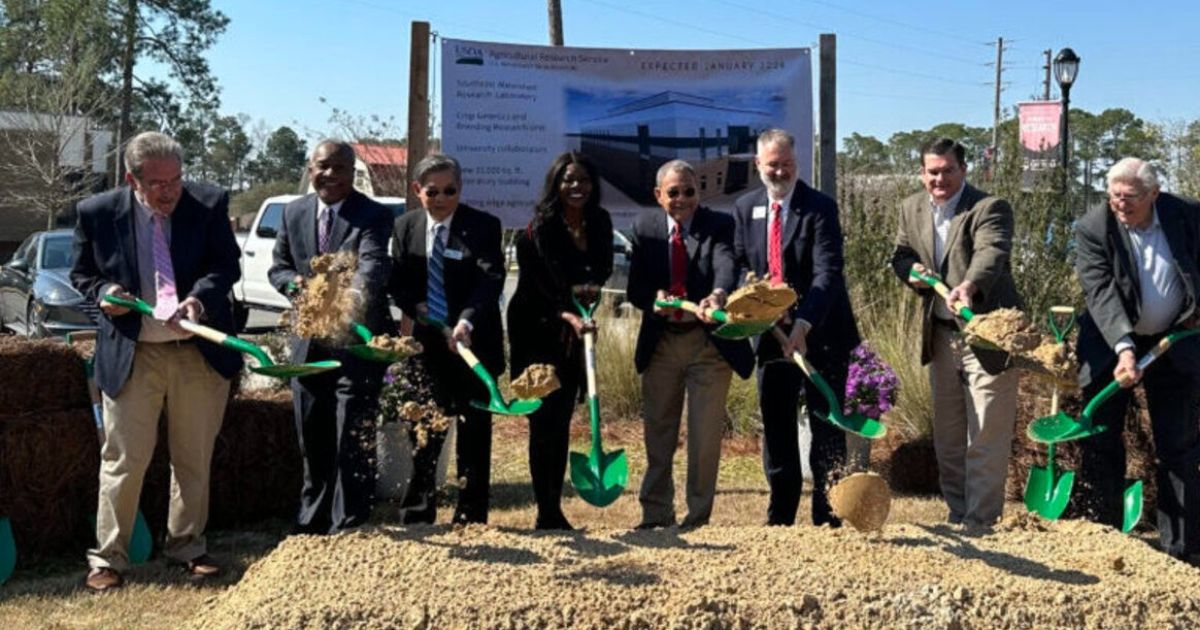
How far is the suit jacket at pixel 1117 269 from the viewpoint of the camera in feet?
16.0

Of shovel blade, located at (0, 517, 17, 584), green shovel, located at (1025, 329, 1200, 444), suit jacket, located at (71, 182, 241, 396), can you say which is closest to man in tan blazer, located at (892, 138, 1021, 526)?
green shovel, located at (1025, 329, 1200, 444)

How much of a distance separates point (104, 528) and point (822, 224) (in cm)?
315

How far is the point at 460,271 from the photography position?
491cm

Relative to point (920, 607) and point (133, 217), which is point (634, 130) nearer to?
point (133, 217)

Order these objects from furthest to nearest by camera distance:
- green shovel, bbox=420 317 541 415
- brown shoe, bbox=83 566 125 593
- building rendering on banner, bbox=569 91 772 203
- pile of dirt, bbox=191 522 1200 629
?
building rendering on banner, bbox=569 91 772 203 < brown shoe, bbox=83 566 125 593 < green shovel, bbox=420 317 541 415 < pile of dirt, bbox=191 522 1200 629

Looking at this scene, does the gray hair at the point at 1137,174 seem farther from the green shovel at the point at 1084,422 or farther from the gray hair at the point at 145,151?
the gray hair at the point at 145,151

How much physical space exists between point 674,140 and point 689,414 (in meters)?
2.58

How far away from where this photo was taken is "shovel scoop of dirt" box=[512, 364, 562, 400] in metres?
4.30

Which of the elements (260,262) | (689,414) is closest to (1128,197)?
(689,414)

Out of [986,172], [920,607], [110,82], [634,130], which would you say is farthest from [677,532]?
[110,82]

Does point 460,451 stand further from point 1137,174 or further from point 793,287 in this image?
point 1137,174

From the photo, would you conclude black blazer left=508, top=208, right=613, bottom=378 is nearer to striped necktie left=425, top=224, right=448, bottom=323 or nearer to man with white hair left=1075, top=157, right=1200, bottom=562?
striped necktie left=425, top=224, right=448, bottom=323

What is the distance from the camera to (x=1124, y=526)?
5.29 meters

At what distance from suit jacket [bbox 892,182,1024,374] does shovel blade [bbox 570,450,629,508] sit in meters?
1.59
